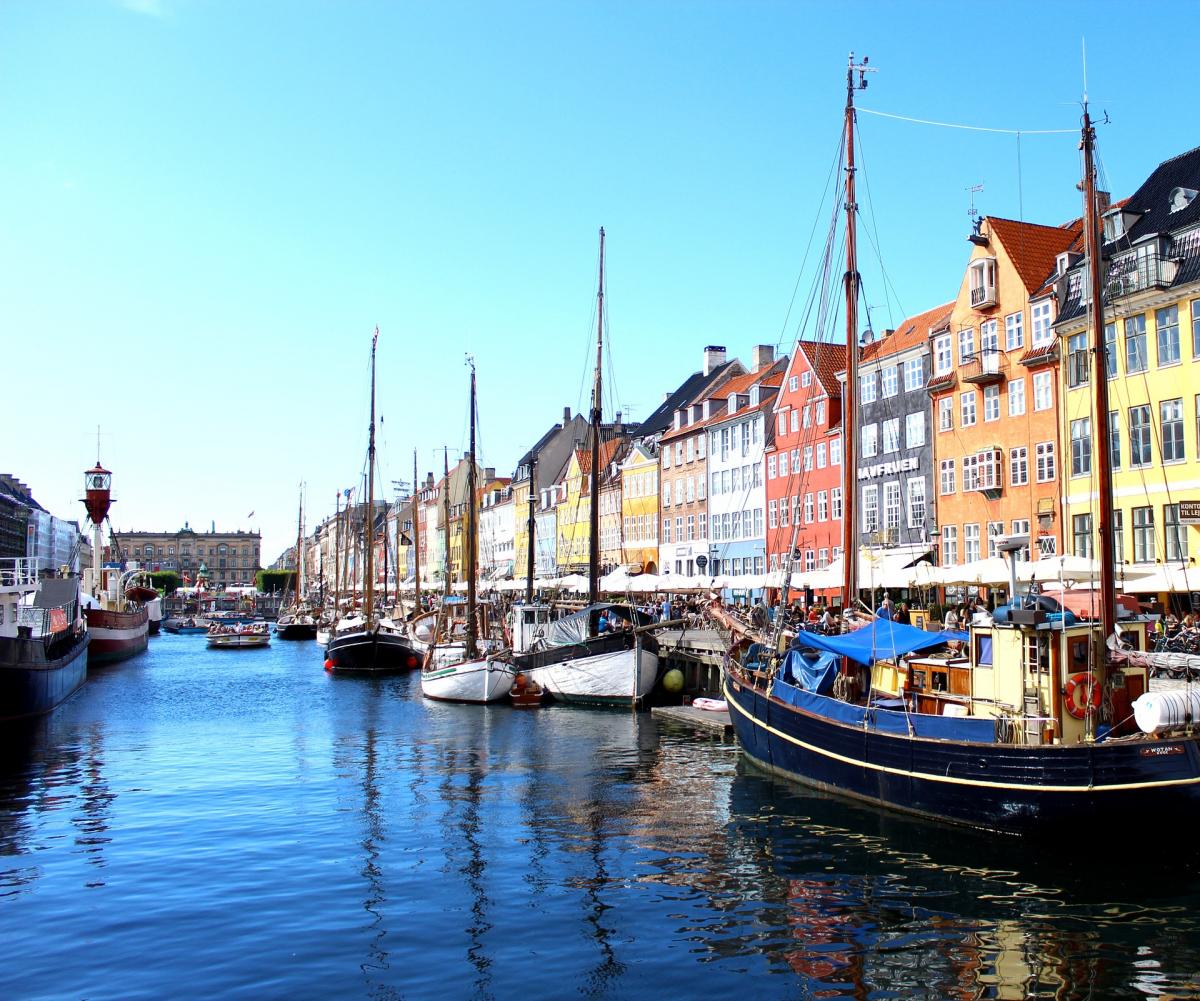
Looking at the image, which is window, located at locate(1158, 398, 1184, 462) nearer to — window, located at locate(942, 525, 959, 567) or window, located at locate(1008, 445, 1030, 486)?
window, located at locate(1008, 445, 1030, 486)

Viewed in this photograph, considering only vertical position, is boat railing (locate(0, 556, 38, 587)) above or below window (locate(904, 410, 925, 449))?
below

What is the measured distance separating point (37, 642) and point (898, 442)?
129 ft

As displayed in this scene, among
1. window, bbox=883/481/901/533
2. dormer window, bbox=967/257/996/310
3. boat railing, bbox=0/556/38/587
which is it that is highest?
dormer window, bbox=967/257/996/310

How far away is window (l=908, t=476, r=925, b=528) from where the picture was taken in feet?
173

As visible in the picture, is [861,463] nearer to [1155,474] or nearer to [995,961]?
[1155,474]

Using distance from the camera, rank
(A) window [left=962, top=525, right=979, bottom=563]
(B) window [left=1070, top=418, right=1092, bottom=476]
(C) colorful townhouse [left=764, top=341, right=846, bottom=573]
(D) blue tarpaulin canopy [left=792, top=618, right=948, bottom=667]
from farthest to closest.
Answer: (C) colorful townhouse [left=764, top=341, right=846, bottom=573]
(A) window [left=962, top=525, right=979, bottom=563]
(B) window [left=1070, top=418, right=1092, bottom=476]
(D) blue tarpaulin canopy [left=792, top=618, right=948, bottom=667]

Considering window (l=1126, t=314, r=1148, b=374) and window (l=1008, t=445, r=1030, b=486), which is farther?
window (l=1008, t=445, r=1030, b=486)

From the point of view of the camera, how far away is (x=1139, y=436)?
4019 centimetres

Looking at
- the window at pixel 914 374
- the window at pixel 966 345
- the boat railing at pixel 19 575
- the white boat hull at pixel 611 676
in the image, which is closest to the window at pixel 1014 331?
the window at pixel 966 345

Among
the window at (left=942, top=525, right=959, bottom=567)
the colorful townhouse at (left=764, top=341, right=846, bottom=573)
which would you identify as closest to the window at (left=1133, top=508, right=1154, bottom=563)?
the window at (left=942, top=525, right=959, bottom=567)

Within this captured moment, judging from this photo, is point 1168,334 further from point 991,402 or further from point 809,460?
point 809,460

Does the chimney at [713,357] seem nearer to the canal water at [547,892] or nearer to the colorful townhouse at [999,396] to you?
the colorful townhouse at [999,396]

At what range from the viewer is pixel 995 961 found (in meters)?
14.2

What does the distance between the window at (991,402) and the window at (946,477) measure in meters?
3.02
